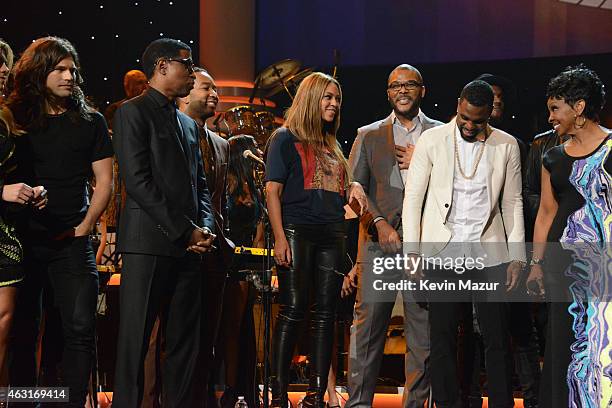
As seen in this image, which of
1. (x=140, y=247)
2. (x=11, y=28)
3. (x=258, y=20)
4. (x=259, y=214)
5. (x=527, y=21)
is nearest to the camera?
(x=140, y=247)

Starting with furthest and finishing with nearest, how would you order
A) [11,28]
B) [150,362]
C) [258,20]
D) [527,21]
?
[258,20]
[527,21]
[11,28]
[150,362]

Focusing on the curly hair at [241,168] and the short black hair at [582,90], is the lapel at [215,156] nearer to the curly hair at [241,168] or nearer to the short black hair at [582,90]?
the curly hair at [241,168]

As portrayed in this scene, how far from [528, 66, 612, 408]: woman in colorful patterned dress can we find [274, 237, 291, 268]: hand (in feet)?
4.17

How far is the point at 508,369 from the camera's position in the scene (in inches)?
167

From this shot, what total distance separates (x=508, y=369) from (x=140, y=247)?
1859 mm

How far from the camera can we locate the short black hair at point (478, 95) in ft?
14.3

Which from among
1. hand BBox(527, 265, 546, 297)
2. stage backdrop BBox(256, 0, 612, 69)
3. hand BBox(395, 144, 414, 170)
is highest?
stage backdrop BBox(256, 0, 612, 69)

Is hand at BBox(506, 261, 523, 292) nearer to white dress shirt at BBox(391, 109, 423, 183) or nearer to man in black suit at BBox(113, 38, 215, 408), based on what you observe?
white dress shirt at BBox(391, 109, 423, 183)

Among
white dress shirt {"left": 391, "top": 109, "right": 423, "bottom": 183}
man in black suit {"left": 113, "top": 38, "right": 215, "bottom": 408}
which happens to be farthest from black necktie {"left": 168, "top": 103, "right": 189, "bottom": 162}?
white dress shirt {"left": 391, "top": 109, "right": 423, "bottom": 183}

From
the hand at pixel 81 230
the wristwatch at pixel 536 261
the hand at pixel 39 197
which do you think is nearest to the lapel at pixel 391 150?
the wristwatch at pixel 536 261

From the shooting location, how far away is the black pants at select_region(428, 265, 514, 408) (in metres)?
4.21

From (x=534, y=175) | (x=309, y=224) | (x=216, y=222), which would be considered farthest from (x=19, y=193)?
(x=534, y=175)

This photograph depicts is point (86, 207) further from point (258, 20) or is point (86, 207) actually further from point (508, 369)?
point (258, 20)

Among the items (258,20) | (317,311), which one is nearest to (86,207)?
(317,311)
